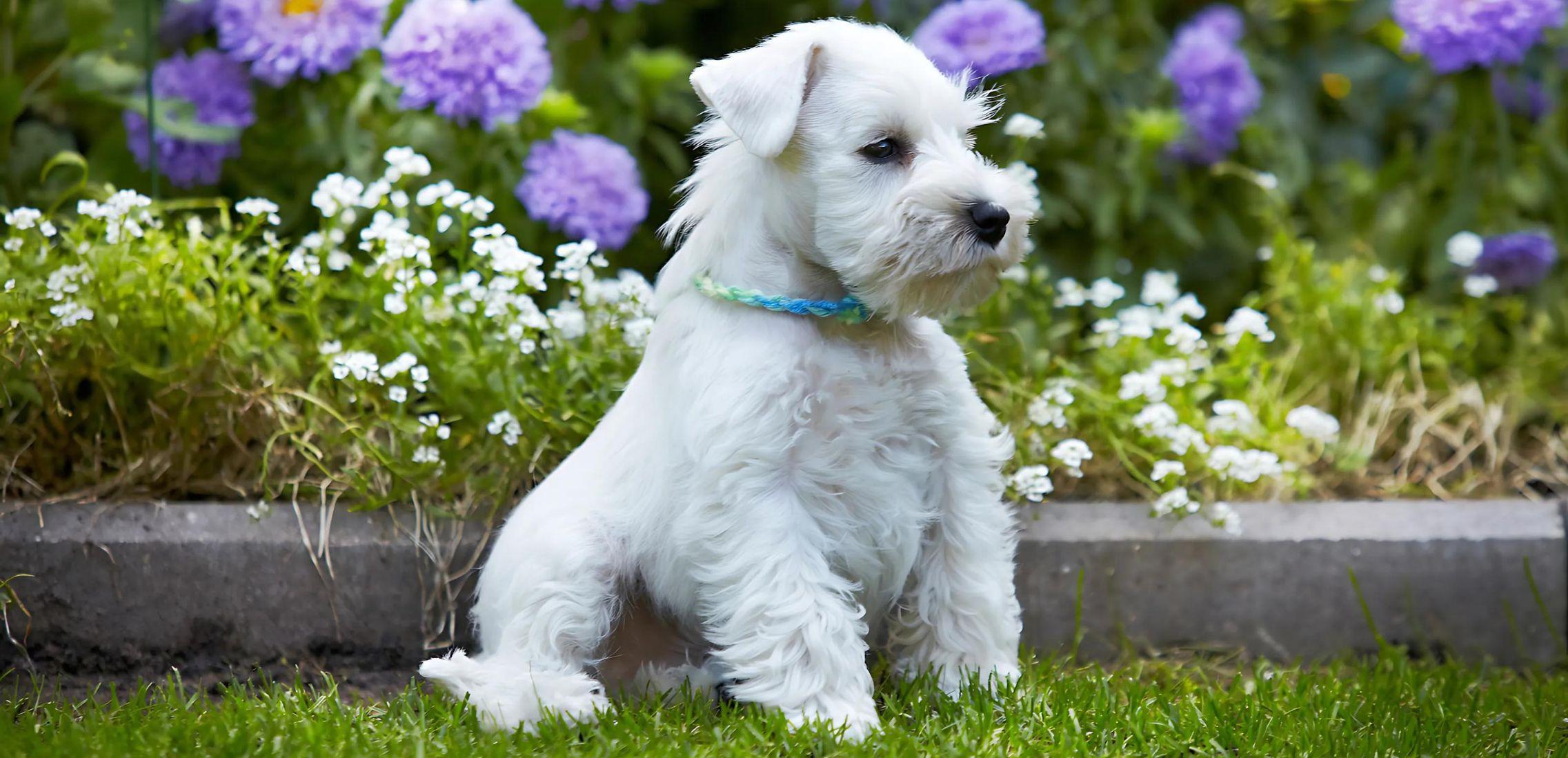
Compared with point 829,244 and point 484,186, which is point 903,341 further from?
point 484,186

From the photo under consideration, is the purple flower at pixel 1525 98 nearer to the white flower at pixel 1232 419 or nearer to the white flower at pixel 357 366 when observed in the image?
the white flower at pixel 1232 419

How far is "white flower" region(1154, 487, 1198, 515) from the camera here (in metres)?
3.23

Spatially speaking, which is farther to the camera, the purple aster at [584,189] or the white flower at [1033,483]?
the purple aster at [584,189]

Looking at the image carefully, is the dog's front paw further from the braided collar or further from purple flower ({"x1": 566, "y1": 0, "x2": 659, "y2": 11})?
purple flower ({"x1": 566, "y1": 0, "x2": 659, "y2": 11})

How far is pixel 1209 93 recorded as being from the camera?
436 centimetres

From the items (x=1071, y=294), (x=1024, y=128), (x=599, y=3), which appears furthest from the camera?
(x=599, y=3)

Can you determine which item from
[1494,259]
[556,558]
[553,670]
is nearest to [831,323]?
[556,558]

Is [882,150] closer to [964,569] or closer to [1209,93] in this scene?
[964,569]

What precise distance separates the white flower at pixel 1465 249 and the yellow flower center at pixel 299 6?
3594 millimetres

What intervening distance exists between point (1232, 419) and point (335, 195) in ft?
7.89

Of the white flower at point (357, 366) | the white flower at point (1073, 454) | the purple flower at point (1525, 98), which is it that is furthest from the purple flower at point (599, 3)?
the purple flower at point (1525, 98)

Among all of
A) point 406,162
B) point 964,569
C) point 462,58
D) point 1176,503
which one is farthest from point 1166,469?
point 462,58

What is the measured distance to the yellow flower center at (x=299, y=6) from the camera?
3717mm

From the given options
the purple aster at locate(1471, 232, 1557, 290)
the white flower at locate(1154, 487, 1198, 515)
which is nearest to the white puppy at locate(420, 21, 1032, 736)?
the white flower at locate(1154, 487, 1198, 515)
